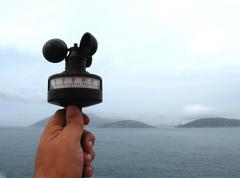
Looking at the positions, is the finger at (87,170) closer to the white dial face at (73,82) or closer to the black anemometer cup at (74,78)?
the black anemometer cup at (74,78)

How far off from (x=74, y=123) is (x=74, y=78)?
0.37 metres

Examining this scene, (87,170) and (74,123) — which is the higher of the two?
(74,123)

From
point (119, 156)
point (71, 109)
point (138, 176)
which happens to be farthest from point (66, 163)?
point (119, 156)

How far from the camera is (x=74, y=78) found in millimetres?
2680

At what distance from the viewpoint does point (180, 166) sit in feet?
220

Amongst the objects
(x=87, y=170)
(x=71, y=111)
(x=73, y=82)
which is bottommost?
(x=87, y=170)

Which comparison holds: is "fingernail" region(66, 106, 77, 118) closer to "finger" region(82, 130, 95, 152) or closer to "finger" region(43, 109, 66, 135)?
"finger" region(43, 109, 66, 135)

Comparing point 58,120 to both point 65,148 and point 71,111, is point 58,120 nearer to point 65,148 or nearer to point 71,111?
point 71,111

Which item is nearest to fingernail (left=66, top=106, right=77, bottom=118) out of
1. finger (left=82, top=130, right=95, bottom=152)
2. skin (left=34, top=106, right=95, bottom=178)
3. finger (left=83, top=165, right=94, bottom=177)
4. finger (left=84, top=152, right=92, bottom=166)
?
skin (left=34, top=106, right=95, bottom=178)

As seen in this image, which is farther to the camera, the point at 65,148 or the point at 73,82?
the point at 73,82

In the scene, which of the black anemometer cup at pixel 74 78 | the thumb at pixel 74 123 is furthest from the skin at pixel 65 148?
the black anemometer cup at pixel 74 78

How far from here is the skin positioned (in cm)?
242

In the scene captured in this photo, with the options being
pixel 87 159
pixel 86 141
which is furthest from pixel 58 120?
pixel 87 159

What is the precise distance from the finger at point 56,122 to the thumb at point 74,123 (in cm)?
6
